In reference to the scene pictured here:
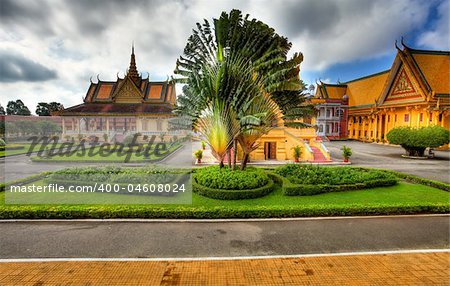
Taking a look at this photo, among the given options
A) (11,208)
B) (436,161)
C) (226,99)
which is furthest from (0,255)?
(436,161)

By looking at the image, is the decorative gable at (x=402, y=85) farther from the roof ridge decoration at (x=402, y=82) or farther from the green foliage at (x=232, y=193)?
the green foliage at (x=232, y=193)

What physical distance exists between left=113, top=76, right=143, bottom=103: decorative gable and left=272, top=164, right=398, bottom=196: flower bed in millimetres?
36070

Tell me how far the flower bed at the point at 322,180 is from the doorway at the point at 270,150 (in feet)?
29.4

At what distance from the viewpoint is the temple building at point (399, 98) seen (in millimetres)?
33500

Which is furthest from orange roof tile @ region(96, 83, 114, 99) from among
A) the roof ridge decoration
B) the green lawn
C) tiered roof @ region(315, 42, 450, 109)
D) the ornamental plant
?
the roof ridge decoration

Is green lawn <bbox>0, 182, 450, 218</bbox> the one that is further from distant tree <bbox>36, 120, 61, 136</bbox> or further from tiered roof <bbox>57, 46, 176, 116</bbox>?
distant tree <bbox>36, 120, 61, 136</bbox>

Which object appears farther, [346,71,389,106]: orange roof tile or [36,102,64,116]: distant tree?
[36,102,64,116]: distant tree

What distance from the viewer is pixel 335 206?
346 inches

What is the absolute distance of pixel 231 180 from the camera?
1055 centimetres

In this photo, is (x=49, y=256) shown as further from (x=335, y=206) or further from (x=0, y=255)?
(x=335, y=206)

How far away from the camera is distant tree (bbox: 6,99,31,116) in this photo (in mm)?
82938

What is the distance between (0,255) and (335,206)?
960 cm

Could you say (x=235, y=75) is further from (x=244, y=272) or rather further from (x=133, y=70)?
(x=133, y=70)

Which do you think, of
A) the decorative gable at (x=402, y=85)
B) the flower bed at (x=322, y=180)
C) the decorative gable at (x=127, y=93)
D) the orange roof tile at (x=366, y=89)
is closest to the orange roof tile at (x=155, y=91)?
the decorative gable at (x=127, y=93)
